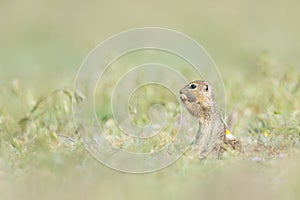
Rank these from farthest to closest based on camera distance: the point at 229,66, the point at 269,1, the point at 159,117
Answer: the point at 269,1 → the point at 229,66 → the point at 159,117

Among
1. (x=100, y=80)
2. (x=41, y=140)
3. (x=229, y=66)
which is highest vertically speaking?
(x=229, y=66)

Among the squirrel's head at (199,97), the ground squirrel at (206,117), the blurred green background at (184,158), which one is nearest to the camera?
the blurred green background at (184,158)

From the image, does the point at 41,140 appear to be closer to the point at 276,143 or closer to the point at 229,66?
the point at 276,143

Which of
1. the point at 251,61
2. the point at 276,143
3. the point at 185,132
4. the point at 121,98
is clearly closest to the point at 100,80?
the point at 121,98

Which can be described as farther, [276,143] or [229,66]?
[229,66]

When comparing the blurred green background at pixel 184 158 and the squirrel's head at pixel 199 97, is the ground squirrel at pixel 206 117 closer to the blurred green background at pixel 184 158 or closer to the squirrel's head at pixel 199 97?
the squirrel's head at pixel 199 97

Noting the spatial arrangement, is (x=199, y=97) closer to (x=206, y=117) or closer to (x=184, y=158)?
(x=206, y=117)

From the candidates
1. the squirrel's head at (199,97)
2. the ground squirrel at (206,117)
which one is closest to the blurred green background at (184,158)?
the ground squirrel at (206,117)
